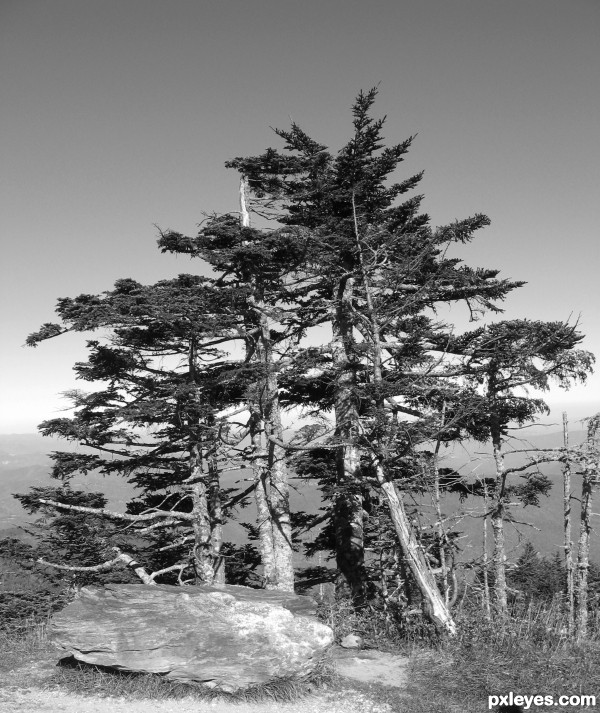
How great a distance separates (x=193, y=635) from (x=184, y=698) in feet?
2.83

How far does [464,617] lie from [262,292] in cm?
1085

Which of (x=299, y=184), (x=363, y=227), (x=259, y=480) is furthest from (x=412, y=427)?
(x=299, y=184)

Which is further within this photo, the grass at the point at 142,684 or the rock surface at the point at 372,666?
the rock surface at the point at 372,666

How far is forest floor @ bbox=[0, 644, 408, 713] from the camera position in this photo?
6602 millimetres

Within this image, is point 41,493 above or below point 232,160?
below

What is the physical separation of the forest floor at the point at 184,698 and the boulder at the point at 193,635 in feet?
1.04

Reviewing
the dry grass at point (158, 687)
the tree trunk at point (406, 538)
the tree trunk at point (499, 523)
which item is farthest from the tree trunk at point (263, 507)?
the tree trunk at point (499, 523)

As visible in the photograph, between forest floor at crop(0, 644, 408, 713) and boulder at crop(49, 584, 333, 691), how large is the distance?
0.32m

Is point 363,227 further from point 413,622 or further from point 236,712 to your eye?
point 236,712

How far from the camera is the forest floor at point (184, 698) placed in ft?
21.7

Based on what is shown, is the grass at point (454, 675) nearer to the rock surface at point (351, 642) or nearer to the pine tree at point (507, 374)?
the rock surface at point (351, 642)

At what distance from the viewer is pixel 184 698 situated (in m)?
6.85

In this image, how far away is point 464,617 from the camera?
8750 millimetres

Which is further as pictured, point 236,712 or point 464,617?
point 464,617
